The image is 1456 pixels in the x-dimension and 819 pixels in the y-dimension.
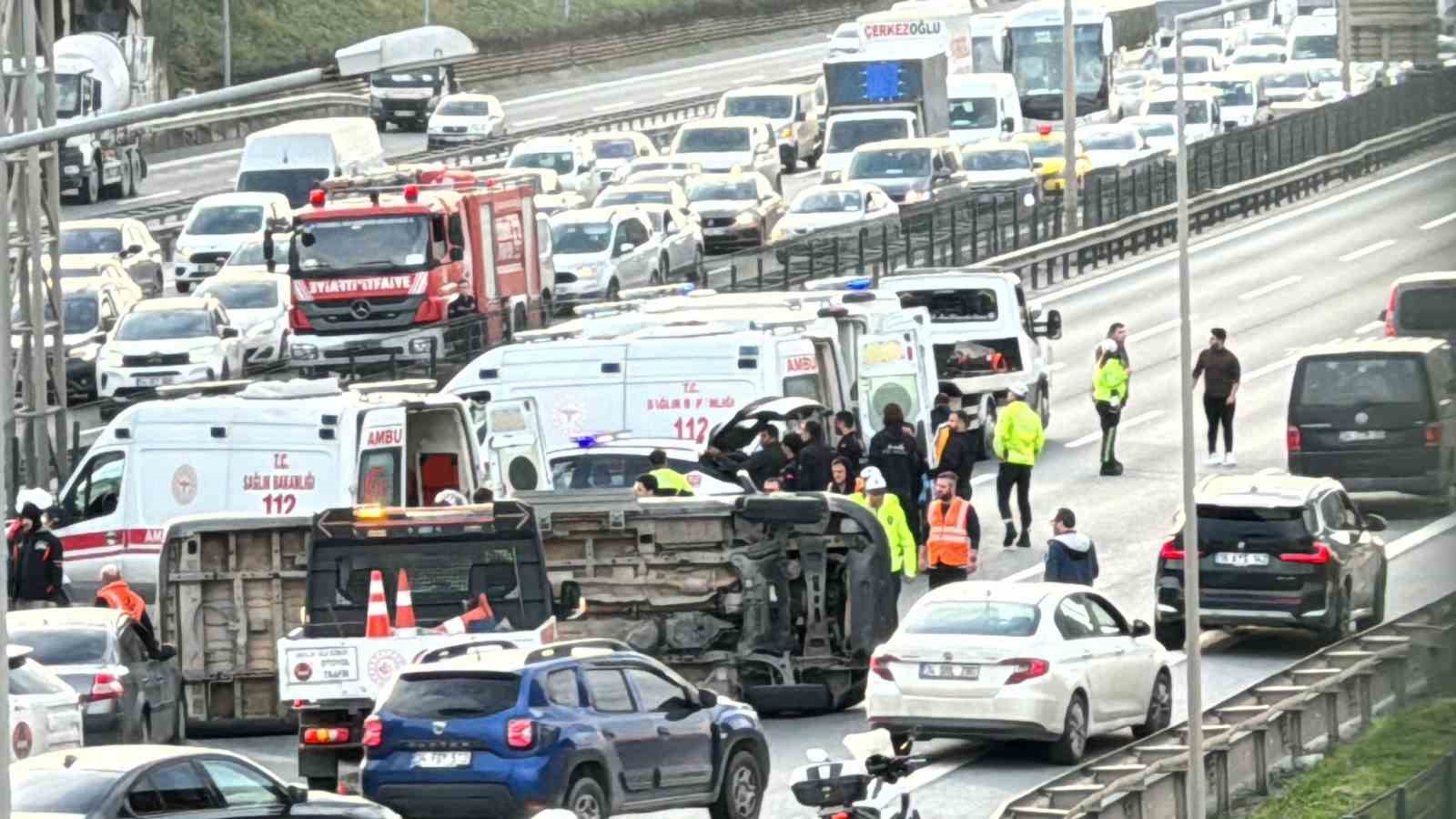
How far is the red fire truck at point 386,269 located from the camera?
39406 millimetres

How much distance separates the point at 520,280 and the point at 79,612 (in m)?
20.7

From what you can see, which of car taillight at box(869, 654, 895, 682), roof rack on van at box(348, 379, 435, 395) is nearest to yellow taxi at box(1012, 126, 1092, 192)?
roof rack on van at box(348, 379, 435, 395)

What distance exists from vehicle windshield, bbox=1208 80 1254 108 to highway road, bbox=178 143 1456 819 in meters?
11.8

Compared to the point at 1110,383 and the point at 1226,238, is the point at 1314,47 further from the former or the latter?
the point at 1110,383

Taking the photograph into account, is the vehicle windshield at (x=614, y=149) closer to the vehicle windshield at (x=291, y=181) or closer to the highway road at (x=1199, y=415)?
the vehicle windshield at (x=291, y=181)

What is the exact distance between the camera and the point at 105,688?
21000mm

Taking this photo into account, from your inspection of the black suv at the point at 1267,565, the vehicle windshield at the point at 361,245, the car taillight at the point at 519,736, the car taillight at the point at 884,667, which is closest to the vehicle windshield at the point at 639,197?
the vehicle windshield at the point at 361,245

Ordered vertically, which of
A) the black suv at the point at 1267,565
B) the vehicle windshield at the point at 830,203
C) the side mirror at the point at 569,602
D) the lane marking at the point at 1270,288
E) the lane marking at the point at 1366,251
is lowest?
the lane marking at the point at 1270,288

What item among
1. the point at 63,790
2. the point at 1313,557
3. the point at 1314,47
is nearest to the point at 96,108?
the point at 1314,47

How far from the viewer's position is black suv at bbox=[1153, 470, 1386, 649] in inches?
1006

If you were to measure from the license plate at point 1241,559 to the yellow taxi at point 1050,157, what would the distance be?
3180 centimetres

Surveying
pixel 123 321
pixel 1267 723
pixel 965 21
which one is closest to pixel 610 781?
pixel 1267 723

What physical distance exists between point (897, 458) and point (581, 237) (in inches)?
810

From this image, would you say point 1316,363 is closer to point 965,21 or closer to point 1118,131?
point 1118,131
